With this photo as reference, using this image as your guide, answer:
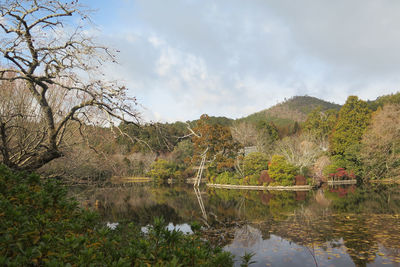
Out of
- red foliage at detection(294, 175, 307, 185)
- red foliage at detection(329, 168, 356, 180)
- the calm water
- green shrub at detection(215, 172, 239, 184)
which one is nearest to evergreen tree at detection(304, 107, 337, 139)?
red foliage at detection(329, 168, 356, 180)

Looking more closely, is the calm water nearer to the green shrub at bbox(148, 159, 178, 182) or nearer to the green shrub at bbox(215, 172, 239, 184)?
the green shrub at bbox(215, 172, 239, 184)

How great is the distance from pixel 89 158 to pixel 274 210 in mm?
8107

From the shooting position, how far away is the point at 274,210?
11.9m

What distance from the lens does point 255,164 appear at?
23844mm

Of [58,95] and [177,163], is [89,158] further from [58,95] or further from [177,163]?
[177,163]

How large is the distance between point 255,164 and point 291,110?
56.7 metres

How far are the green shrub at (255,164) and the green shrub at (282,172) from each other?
206cm

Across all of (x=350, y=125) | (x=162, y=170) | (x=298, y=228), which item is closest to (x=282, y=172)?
(x=350, y=125)

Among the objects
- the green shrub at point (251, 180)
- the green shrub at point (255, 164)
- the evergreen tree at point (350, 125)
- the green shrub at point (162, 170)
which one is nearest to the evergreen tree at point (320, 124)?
the evergreen tree at point (350, 125)

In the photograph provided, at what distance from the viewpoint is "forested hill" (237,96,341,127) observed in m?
66.5

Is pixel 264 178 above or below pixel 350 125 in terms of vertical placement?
below

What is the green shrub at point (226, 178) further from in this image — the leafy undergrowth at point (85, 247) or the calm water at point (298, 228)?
the leafy undergrowth at point (85, 247)

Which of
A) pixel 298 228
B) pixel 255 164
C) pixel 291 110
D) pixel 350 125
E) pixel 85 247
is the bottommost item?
pixel 298 228

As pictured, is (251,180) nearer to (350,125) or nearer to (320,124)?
(350,125)
